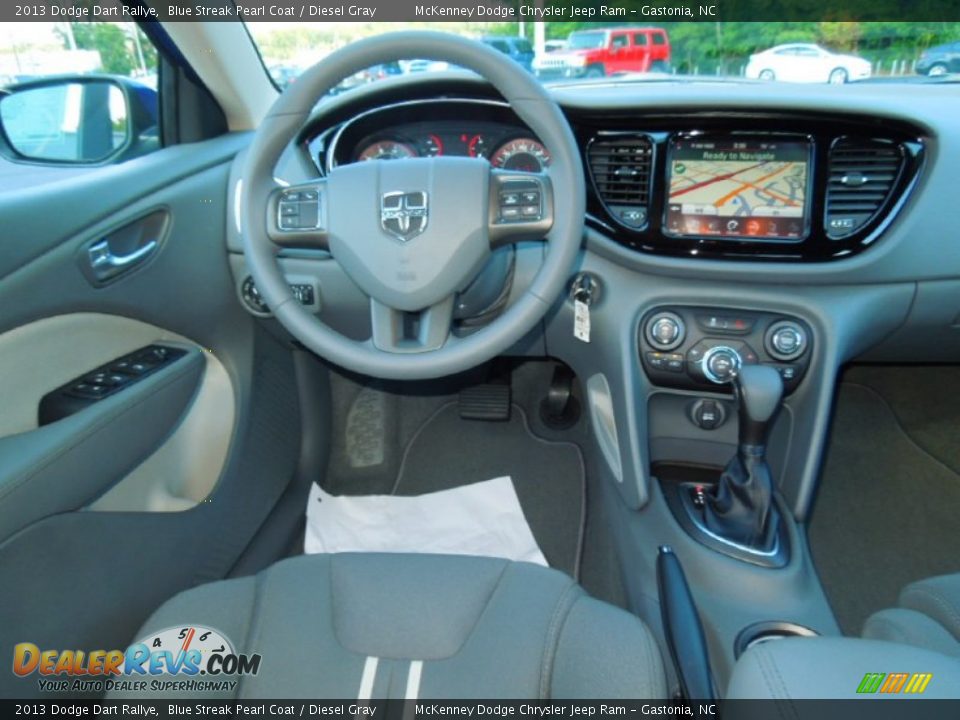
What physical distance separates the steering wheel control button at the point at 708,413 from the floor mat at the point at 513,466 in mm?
472

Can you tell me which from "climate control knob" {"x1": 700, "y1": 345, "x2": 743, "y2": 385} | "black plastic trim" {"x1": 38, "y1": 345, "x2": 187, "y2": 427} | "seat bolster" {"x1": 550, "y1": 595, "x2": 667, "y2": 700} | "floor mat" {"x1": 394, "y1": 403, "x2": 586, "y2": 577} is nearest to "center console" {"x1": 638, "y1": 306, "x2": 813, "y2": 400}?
"climate control knob" {"x1": 700, "y1": 345, "x2": 743, "y2": 385}

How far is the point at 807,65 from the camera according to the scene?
1.62 m

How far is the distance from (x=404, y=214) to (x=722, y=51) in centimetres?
95

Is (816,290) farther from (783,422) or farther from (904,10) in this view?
(904,10)

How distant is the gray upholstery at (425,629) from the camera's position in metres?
0.97

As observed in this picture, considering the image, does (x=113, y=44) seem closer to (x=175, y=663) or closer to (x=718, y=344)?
(x=175, y=663)

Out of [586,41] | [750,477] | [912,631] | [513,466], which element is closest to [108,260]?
[586,41]

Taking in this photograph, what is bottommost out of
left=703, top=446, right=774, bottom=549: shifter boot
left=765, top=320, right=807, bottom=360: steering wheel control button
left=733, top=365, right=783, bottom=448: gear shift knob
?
left=703, top=446, right=774, bottom=549: shifter boot

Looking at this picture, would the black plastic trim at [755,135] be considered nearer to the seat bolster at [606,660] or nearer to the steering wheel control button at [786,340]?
the steering wheel control button at [786,340]

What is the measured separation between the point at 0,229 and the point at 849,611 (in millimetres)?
2036

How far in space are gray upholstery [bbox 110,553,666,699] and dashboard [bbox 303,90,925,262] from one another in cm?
88

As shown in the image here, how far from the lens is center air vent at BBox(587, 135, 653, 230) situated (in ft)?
5.11

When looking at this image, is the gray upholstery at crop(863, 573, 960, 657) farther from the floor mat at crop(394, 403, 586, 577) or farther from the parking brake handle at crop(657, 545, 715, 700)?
the floor mat at crop(394, 403, 586, 577)

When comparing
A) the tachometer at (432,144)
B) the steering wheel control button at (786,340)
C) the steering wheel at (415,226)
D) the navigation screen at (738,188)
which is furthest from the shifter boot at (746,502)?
the tachometer at (432,144)
